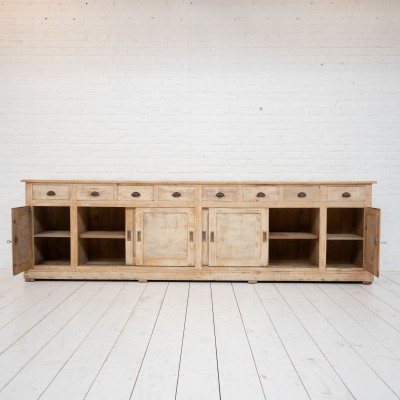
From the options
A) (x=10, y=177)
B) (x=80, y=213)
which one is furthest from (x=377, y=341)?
(x=10, y=177)

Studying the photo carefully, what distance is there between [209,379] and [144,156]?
3.15 meters

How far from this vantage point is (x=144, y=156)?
5.09 m

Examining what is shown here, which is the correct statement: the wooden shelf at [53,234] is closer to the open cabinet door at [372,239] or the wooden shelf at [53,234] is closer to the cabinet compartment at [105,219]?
the cabinet compartment at [105,219]

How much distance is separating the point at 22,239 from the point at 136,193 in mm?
1133

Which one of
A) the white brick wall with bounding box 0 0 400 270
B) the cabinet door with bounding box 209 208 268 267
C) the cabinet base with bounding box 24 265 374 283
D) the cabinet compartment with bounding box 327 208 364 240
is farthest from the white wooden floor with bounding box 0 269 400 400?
the white brick wall with bounding box 0 0 400 270

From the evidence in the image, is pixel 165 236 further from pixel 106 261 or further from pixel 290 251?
pixel 290 251

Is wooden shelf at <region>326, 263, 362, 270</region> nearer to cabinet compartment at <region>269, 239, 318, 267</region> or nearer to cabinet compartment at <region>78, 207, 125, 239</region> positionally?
cabinet compartment at <region>269, 239, 318, 267</region>

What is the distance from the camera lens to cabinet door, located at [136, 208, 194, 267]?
4461 mm

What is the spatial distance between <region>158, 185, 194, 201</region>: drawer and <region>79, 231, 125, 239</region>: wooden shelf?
538mm

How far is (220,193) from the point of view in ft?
14.6

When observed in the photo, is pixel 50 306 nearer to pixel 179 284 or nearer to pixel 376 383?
pixel 179 284

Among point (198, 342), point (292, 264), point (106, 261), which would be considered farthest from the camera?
point (106, 261)

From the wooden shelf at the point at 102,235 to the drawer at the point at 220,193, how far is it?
0.90 m

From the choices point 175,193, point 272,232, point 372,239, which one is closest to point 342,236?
point 372,239
